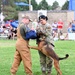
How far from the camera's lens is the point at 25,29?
30.3 ft

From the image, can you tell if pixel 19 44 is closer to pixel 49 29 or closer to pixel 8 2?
pixel 49 29

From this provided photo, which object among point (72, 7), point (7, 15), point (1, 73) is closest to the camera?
point (1, 73)

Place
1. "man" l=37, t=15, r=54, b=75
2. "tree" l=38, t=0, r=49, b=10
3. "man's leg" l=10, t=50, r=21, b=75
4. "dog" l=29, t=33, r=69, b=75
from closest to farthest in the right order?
1. "dog" l=29, t=33, r=69, b=75
2. "man" l=37, t=15, r=54, b=75
3. "man's leg" l=10, t=50, r=21, b=75
4. "tree" l=38, t=0, r=49, b=10

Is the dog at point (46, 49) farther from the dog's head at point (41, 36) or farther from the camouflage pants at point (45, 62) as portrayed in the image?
the camouflage pants at point (45, 62)

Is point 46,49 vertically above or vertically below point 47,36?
below

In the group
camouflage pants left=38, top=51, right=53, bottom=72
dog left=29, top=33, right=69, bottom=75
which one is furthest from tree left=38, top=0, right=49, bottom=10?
dog left=29, top=33, right=69, bottom=75

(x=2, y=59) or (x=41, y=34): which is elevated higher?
(x=41, y=34)

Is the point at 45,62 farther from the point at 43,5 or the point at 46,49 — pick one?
the point at 43,5

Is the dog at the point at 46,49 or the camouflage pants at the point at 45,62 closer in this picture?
the dog at the point at 46,49

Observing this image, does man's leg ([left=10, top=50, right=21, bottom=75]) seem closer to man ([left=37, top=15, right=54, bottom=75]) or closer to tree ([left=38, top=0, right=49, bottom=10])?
man ([left=37, top=15, right=54, bottom=75])

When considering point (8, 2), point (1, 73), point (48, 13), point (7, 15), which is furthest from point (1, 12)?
point (1, 73)

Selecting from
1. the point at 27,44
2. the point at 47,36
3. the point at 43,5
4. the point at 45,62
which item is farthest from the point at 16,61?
the point at 43,5

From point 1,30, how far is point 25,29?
18043 millimetres

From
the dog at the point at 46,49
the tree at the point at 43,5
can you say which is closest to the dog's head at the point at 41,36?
the dog at the point at 46,49
